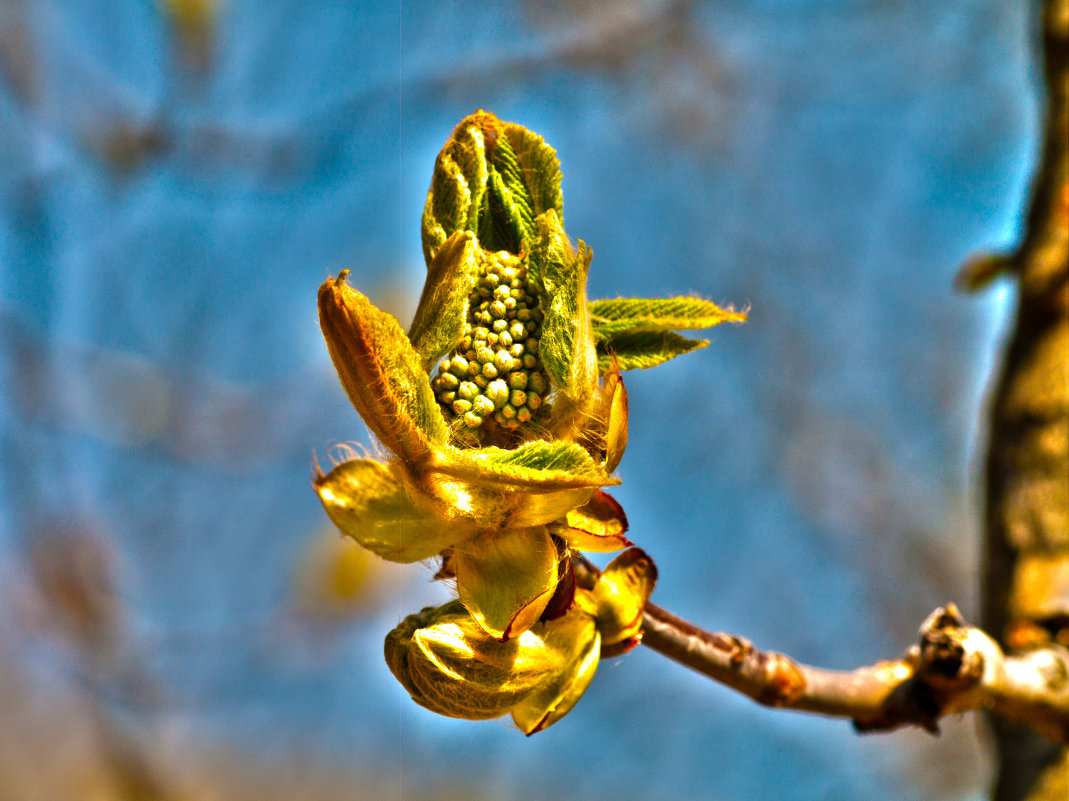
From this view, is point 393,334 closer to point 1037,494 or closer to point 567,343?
point 567,343

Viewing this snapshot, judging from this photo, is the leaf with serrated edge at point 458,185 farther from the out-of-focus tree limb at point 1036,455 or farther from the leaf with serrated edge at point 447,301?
the out-of-focus tree limb at point 1036,455

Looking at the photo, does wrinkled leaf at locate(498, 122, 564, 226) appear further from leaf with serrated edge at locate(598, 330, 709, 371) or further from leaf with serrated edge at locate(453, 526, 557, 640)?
leaf with serrated edge at locate(453, 526, 557, 640)

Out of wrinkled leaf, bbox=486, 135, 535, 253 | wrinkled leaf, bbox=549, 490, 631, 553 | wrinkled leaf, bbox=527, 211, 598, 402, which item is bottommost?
wrinkled leaf, bbox=549, 490, 631, 553

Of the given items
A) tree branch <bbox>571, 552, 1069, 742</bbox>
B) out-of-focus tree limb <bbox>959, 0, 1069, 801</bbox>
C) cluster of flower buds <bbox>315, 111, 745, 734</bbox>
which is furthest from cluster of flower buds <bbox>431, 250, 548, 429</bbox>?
out-of-focus tree limb <bbox>959, 0, 1069, 801</bbox>

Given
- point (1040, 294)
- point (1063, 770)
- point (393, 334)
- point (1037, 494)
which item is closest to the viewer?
point (393, 334)

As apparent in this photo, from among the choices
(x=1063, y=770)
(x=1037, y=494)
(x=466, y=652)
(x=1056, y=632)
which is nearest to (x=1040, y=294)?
(x=1037, y=494)

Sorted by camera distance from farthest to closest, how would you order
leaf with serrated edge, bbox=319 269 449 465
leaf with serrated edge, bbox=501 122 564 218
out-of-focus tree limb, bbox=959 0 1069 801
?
out-of-focus tree limb, bbox=959 0 1069 801
leaf with serrated edge, bbox=501 122 564 218
leaf with serrated edge, bbox=319 269 449 465
